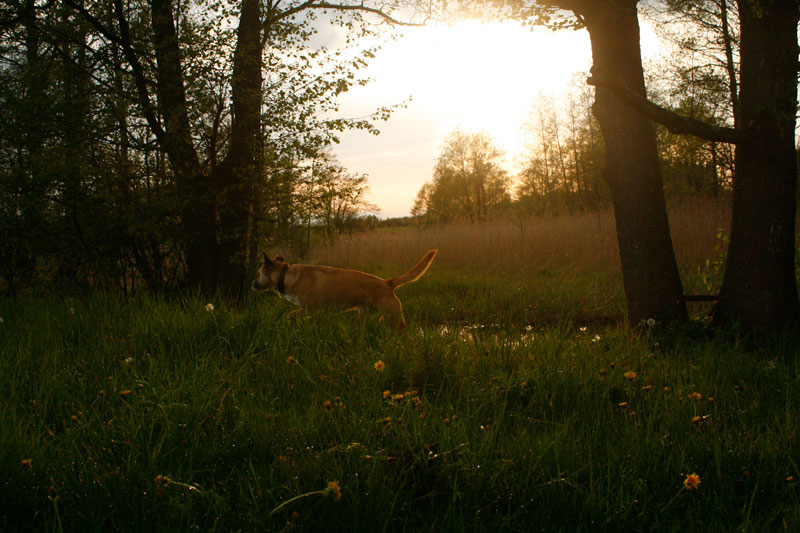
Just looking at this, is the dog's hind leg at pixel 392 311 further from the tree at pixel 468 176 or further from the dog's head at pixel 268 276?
the tree at pixel 468 176

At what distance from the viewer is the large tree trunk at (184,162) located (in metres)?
7.13

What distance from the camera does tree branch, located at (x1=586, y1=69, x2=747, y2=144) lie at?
4.85 meters

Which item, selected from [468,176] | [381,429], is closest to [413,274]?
[381,429]

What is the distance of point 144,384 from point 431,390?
183 centimetres

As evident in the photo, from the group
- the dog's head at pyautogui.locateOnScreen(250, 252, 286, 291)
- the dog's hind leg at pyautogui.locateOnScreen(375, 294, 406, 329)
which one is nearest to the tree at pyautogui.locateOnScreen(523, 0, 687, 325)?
the dog's hind leg at pyautogui.locateOnScreen(375, 294, 406, 329)

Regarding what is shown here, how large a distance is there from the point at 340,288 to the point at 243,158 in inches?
109

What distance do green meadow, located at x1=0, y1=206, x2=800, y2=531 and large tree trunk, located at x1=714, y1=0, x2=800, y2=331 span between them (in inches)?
20.8

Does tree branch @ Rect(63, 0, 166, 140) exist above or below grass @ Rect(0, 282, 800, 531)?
above

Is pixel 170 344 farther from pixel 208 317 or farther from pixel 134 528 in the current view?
pixel 134 528

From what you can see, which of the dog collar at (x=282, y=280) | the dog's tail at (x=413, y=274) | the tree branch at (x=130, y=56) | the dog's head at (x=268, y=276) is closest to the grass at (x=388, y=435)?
the dog's tail at (x=413, y=274)

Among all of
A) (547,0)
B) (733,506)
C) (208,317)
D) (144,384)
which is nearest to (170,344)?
(208,317)

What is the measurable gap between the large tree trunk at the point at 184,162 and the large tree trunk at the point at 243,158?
0.73ft

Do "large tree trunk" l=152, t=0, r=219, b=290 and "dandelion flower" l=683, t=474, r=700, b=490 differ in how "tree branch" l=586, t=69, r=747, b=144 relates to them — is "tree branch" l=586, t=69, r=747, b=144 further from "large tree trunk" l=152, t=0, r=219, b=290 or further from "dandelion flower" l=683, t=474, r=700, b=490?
"large tree trunk" l=152, t=0, r=219, b=290

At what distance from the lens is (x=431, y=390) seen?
137 inches
